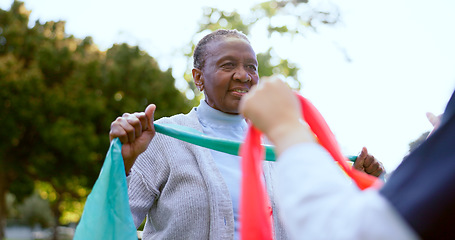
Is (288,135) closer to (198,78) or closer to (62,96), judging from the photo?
(198,78)

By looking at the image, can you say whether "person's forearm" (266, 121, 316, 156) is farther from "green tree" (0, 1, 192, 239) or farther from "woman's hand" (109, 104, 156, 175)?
"green tree" (0, 1, 192, 239)

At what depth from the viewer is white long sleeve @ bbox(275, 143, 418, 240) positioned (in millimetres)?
839

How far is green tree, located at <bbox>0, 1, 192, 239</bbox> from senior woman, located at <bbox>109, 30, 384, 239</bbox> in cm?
1637

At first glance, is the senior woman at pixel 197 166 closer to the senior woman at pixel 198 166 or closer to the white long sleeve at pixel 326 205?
the senior woman at pixel 198 166

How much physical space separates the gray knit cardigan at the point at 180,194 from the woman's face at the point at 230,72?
0.36 m

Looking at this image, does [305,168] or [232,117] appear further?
[232,117]

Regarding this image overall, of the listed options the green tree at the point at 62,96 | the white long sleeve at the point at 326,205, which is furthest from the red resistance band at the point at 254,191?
the green tree at the point at 62,96

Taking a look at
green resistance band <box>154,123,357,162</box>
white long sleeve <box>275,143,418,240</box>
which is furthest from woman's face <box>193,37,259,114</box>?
white long sleeve <box>275,143,418,240</box>

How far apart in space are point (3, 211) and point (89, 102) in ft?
21.4

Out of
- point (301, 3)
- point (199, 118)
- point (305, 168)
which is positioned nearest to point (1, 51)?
point (301, 3)

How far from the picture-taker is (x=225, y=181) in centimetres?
228

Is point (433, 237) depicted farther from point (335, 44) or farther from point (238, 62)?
point (335, 44)

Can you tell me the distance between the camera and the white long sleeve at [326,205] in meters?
0.84

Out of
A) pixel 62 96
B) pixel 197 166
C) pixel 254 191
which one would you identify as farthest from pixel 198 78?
pixel 62 96
